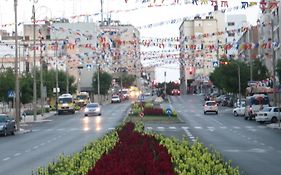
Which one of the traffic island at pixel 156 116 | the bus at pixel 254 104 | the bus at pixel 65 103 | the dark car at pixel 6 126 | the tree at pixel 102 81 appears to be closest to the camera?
the dark car at pixel 6 126

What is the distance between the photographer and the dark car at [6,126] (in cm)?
4694

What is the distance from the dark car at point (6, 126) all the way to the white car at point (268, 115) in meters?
20.2

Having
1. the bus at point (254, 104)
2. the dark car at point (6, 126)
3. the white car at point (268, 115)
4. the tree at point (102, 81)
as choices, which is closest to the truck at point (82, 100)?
the tree at point (102, 81)

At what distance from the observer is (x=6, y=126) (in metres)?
47.4

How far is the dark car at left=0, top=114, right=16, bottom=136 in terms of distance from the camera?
46938mm

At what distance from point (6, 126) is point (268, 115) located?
21.4 metres

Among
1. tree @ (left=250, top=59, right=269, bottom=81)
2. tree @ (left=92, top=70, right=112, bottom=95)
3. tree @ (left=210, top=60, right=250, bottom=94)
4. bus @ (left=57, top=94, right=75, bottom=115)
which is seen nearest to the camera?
bus @ (left=57, top=94, right=75, bottom=115)

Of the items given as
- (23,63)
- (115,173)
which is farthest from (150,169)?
(23,63)

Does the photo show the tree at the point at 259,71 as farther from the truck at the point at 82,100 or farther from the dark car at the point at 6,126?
the dark car at the point at 6,126

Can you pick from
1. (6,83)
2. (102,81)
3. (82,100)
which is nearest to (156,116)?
(6,83)

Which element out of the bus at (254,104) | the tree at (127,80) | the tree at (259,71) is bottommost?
the bus at (254,104)

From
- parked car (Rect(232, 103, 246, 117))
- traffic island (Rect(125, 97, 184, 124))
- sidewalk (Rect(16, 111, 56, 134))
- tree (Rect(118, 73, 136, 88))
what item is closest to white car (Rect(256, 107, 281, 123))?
traffic island (Rect(125, 97, 184, 124))

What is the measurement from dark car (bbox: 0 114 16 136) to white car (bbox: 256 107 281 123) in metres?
20.2

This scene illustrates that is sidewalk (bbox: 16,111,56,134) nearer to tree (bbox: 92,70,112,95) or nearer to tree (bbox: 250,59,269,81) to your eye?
tree (bbox: 250,59,269,81)
